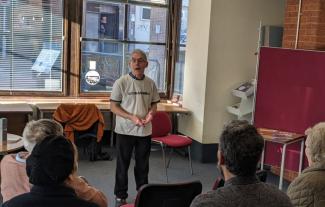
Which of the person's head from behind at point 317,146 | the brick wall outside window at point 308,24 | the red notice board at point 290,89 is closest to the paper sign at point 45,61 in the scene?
the red notice board at point 290,89

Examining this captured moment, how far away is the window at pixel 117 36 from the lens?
20.4 feet

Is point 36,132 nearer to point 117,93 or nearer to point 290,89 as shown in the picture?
point 117,93

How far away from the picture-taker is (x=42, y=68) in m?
6.11

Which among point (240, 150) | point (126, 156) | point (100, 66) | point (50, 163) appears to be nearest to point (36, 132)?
point (50, 163)

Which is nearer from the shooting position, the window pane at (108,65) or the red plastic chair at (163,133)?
the red plastic chair at (163,133)

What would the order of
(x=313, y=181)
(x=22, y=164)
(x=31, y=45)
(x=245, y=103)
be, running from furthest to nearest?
(x=31, y=45), (x=245, y=103), (x=22, y=164), (x=313, y=181)

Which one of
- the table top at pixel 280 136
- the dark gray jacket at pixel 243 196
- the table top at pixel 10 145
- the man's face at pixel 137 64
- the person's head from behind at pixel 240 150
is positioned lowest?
the table top at pixel 280 136

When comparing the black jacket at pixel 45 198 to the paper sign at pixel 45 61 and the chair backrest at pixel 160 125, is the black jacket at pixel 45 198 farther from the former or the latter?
the paper sign at pixel 45 61

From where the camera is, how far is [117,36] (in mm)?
6371

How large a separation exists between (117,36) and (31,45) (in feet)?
4.01

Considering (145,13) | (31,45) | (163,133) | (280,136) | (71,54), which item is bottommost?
(163,133)

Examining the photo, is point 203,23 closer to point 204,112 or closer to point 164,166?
point 204,112

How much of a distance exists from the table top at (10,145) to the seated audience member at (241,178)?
7.12 ft

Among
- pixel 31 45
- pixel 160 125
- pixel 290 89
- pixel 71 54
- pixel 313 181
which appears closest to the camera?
pixel 313 181
